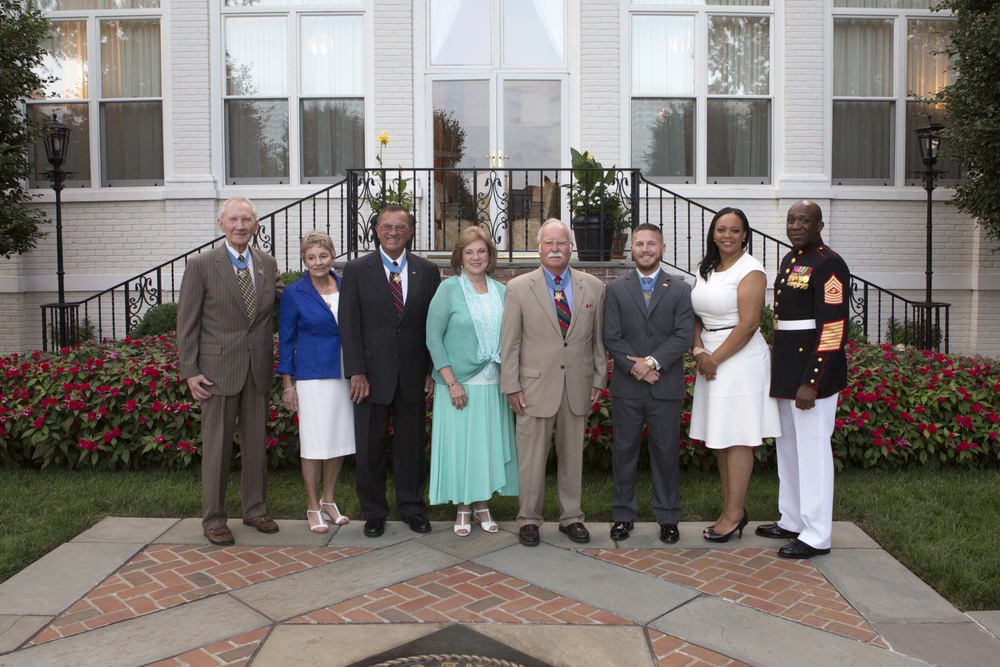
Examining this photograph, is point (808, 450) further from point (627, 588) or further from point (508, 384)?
point (508, 384)

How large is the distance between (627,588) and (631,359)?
1.24 metres

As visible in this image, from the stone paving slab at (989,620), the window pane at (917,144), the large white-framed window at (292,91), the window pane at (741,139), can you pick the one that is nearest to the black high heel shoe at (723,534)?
the stone paving slab at (989,620)

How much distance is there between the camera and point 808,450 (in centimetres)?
458

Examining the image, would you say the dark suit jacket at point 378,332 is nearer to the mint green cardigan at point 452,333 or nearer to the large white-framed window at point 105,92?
the mint green cardigan at point 452,333

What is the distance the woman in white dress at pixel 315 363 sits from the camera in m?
4.94

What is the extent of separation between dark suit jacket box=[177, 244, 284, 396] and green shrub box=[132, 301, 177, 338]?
5.10m

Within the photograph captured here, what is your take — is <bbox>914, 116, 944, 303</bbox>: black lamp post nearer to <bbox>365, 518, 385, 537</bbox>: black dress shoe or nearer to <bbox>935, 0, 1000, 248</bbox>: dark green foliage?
<bbox>935, 0, 1000, 248</bbox>: dark green foliage

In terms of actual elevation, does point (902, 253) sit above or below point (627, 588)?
above

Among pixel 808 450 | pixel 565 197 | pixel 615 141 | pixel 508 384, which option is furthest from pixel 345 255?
pixel 808 450

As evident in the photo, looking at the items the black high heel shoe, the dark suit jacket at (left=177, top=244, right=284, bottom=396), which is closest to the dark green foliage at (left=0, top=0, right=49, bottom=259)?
the dark suit jacket at (left=177, top=244, right=284, bottom=396)

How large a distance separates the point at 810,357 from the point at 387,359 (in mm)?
2314

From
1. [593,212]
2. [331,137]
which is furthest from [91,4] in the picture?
[593,212]

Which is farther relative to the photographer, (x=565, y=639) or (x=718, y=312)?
(x=718, y=312)

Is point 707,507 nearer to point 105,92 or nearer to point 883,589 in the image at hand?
point 883,589
